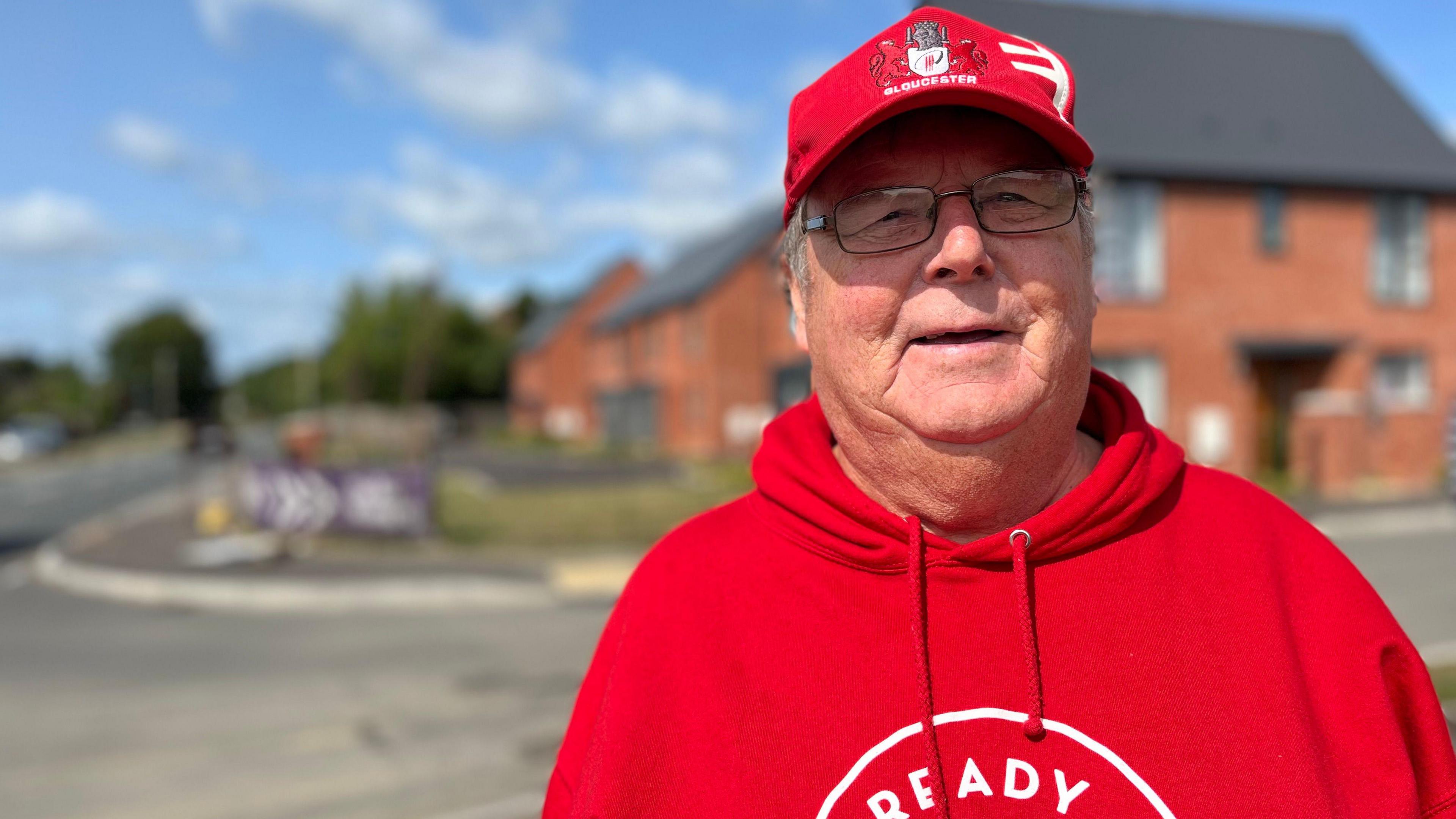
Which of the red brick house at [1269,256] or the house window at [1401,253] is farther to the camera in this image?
the house window at [1401,253]

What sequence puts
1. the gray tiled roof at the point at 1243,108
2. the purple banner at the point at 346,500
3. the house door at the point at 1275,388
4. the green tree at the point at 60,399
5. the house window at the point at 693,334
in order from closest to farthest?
the purple banner at the point at 346,500, the gray tiled roof at the point at 1243,108, the house door at the point at 1275,388, the house window at the point at 693,334, the green tree at the point at 60,399

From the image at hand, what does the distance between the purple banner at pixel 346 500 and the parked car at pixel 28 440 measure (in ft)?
128

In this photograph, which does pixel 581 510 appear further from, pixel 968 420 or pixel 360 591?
pixel 968 420

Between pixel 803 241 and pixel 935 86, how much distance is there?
0.33 m

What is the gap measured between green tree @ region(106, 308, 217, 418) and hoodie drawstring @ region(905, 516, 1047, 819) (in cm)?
9542

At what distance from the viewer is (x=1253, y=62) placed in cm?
2298

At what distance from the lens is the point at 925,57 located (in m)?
1.38

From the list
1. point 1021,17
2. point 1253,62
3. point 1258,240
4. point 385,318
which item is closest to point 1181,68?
point 1253,62

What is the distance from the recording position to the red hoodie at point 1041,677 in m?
1.32

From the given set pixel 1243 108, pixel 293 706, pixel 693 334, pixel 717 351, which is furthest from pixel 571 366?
pixel 293 706

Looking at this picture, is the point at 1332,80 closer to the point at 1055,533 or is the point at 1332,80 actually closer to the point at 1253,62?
the point at 1253,62

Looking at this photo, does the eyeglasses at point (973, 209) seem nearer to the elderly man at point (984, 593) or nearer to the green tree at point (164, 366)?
the elderly man at point (984, 593)

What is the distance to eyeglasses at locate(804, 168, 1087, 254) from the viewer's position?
142 cm

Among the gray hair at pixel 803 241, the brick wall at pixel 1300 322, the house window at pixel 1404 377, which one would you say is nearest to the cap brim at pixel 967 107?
the gray hair at pixel 803 241
